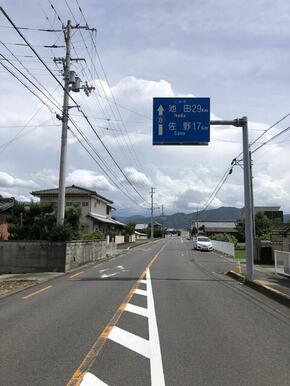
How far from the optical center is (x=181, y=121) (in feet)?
69.2

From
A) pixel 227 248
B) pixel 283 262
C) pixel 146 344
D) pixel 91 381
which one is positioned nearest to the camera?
pixel 91 381

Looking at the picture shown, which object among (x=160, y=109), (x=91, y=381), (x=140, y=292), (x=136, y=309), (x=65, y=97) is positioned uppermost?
(x=65, y=97)

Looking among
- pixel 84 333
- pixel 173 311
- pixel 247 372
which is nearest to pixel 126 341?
pixel 84 333

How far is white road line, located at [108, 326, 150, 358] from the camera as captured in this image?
7.14m

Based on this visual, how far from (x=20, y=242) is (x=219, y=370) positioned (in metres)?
21.3

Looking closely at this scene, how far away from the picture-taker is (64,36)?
1100 inches

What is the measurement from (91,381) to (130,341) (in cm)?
219

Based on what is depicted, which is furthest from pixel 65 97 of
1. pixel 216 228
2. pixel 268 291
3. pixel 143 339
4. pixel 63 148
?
pixel 216 228

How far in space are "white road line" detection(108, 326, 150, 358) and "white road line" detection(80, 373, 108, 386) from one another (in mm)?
1231

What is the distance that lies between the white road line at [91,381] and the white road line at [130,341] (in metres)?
1.23

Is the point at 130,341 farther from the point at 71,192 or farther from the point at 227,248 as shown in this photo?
the point at 71,192

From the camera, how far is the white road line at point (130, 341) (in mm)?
7141

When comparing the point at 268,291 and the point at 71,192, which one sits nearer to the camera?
the point at 268,291

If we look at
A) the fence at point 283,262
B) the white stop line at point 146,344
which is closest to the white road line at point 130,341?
the white stop line at point 146,344
